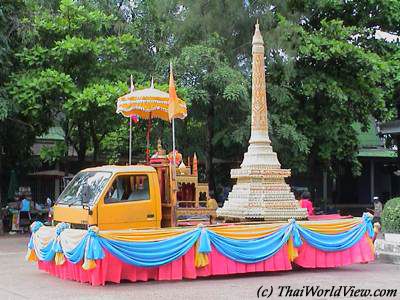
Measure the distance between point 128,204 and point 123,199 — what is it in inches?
5.6

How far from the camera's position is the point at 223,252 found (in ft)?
37.4

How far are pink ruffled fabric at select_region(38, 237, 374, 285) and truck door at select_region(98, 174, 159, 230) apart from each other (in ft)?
3.50

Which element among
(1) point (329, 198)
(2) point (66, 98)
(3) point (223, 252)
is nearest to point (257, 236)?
(3) point (223, 252)

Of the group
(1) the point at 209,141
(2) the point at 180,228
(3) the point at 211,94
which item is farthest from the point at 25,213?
(2) the point at 180,228

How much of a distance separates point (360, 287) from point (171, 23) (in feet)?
46.9

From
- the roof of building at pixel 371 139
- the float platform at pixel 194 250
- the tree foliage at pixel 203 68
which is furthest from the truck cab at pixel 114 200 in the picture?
the roof of building at pixel 371 139

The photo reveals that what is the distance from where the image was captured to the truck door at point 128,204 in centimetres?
→ 1160

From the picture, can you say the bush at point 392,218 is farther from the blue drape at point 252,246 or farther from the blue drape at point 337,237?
the blue drape at point 252,246

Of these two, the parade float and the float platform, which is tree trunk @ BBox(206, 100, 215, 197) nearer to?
the parade float

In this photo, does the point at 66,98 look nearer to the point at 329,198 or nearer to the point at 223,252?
the point at 223,252

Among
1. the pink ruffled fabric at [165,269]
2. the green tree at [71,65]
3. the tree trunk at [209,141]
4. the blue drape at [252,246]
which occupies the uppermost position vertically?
the green tree at [71,65]

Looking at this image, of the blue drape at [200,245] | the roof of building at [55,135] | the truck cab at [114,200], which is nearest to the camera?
the blue drape at [200,245]

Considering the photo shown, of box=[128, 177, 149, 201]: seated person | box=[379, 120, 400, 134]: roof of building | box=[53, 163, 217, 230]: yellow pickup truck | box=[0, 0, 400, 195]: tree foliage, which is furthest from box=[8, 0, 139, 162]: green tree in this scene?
box=[379, 120, 400, 134]: roof of building

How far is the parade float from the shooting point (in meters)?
10.8
